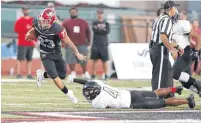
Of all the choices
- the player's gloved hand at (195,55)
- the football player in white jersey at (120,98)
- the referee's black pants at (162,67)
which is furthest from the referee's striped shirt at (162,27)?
the football player in white jersey at (120,98)

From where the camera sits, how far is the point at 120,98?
11.7m

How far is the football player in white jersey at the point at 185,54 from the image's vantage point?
1325 cm

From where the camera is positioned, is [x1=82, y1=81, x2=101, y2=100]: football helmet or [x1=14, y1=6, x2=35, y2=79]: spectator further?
[x1=14, y1=6, x2=35, y2=79]: spectator

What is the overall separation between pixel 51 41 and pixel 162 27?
5.86ft

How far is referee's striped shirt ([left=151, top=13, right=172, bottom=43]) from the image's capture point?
12562 millimetres

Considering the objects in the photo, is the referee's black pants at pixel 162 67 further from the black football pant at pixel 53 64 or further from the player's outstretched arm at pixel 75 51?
the black football pant at pixel 53 64

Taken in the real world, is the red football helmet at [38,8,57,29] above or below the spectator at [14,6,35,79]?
above

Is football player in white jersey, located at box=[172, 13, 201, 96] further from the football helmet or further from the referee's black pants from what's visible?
the football helmet

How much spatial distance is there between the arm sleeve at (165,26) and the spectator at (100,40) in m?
7.92

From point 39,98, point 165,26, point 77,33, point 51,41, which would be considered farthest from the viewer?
point 77,33

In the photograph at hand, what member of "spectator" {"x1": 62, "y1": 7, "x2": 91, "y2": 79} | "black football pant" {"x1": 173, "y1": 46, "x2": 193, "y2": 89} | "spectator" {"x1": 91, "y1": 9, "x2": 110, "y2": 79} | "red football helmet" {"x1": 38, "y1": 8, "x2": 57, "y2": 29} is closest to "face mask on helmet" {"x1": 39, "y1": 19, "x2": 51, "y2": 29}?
"red football helmet" {"x1": 38, "y1": 8, "x2": 57, "y2": 29}

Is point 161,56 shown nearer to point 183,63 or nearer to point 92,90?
point 183,63

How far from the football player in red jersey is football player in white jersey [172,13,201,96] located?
1656mm

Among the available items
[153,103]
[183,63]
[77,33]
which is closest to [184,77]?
[183,63]
